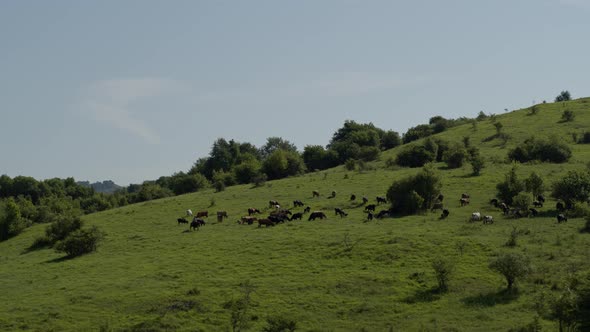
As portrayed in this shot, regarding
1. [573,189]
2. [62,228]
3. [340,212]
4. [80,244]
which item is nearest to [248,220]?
[340,212]

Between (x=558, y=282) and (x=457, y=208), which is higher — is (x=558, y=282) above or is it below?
below

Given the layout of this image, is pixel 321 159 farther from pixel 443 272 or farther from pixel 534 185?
pixel 443 272

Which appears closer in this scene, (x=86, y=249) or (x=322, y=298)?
(x=322, y=298)

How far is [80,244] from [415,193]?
31.0 metres

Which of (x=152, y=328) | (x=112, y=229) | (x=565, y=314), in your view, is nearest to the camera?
(x=565, y=314)

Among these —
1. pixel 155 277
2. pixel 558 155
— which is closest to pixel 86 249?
pixel 155 277

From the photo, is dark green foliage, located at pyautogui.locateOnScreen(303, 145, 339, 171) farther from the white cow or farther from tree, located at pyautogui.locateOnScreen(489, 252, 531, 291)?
tree, located at pyautogui.locateOnScreen(489, 252, 531, 291)

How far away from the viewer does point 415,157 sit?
276ft

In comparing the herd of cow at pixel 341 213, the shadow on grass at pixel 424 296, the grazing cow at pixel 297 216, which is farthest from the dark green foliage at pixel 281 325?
the grazing cow at pixel 297 216

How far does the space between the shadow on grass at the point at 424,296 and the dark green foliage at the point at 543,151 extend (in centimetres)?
4679

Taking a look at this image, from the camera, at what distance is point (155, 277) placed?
42.6 meters

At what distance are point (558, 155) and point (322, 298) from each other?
51.9 metres

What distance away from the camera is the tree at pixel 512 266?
35.4 meters

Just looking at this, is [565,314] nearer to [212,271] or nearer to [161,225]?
[212,271]
